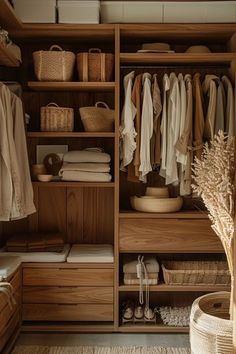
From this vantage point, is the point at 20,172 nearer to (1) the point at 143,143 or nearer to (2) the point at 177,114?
(1) the point at 143,143

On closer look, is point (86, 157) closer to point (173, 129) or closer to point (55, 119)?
point (55, 119)

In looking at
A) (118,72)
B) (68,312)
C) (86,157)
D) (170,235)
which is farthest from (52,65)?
(68,312)

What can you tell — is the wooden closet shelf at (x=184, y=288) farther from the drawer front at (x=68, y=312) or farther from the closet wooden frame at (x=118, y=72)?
the drawer front at (x=68, y=312)

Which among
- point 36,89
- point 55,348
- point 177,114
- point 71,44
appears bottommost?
point 55,348

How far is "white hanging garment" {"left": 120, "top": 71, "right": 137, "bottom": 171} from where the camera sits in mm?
2977

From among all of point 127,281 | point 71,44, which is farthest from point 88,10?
point 127,281

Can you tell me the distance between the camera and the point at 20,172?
110 inches

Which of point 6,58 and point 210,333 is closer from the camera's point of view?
point 210,333

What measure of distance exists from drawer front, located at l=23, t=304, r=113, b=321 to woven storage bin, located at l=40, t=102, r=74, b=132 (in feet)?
4.12

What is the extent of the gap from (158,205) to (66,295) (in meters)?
0.90

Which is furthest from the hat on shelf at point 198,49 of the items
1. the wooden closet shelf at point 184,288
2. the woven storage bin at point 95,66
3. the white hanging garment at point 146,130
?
the wooden closet shelf at point 184,288

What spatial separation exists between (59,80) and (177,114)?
87cm

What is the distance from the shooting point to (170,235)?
9.77 feet

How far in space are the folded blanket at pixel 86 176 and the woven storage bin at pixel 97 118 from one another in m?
0.32
